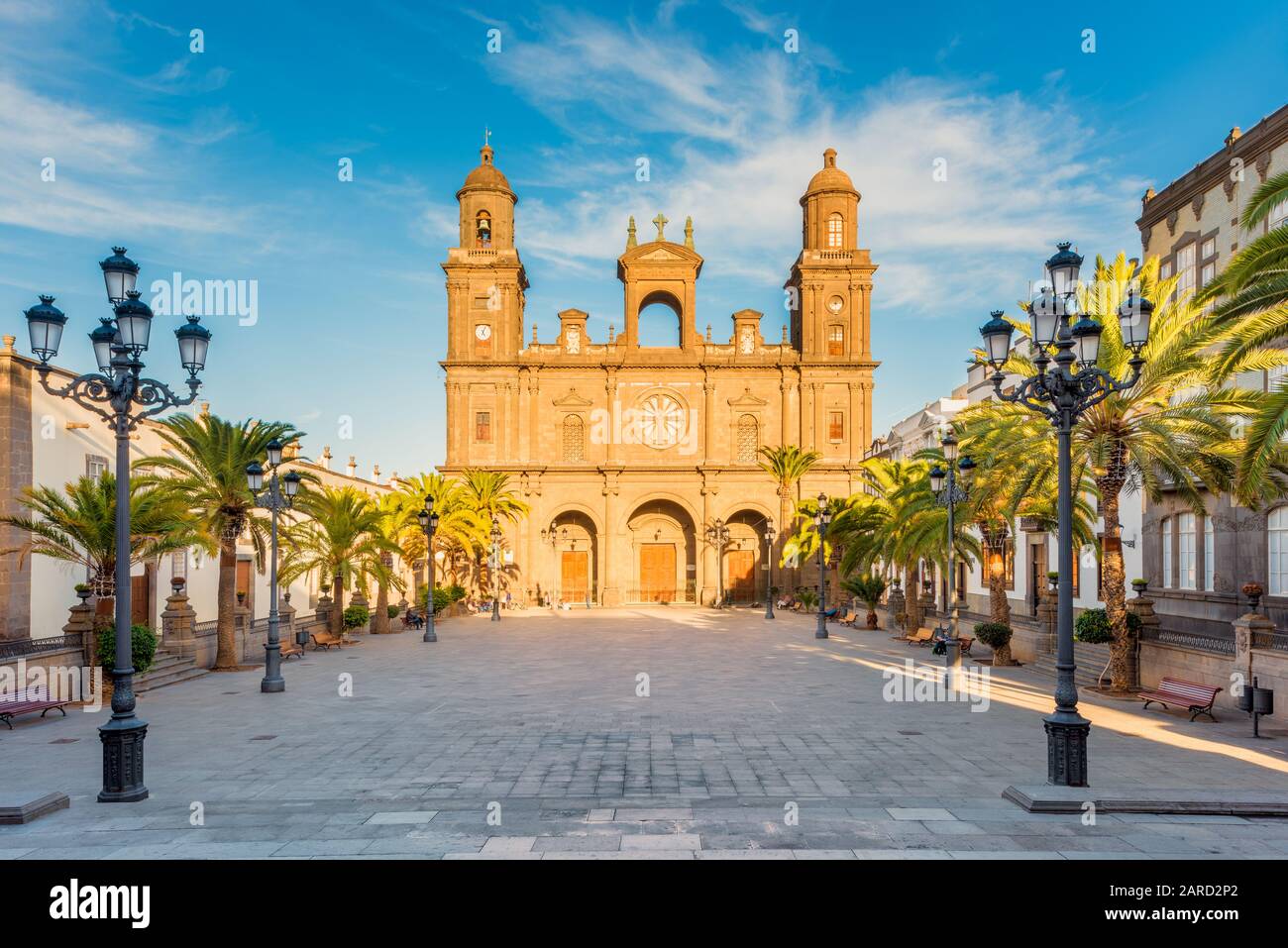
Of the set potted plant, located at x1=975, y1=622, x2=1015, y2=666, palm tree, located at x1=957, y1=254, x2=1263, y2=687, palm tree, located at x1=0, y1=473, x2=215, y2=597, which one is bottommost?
potted plant, located at x1=975, y1=622, x2=1015, y2=666

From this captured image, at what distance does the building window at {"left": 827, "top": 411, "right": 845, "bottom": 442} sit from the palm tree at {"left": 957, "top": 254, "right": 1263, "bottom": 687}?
29798mm

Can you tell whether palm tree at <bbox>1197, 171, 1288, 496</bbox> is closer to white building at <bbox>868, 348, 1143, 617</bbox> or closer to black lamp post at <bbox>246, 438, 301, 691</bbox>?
white building at <bbox>868, 348, 1143, 617</bbox>

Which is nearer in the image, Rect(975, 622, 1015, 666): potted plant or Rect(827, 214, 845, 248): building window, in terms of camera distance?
Rect(975, 622, 1015, 666): potted plant

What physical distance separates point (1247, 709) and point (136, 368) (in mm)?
17683

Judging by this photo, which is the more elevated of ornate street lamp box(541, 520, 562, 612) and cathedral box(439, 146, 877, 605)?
cathedral box(439, 146, 877, 605)

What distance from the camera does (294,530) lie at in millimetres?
27641

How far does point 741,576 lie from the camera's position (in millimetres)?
49250

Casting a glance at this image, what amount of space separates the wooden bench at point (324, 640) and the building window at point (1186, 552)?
2801 cm

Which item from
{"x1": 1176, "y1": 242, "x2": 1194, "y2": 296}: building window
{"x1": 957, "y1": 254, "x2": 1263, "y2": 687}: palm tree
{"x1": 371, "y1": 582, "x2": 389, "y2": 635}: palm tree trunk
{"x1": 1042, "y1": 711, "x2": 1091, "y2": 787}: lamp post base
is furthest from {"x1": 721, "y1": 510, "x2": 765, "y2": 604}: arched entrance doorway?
{"x1": 1042, "y1": 711, "x2": 1091, "y2": 787}: lamp post base

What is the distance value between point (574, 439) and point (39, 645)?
33398 millimetres

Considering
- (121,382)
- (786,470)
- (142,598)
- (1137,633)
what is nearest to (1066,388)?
(1137,633)

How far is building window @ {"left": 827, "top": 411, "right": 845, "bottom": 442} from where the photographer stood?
160ft

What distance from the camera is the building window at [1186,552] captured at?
26094 mm

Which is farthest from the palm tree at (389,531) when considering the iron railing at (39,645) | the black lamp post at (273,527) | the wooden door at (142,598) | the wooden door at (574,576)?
the wooden door at (574,576)
